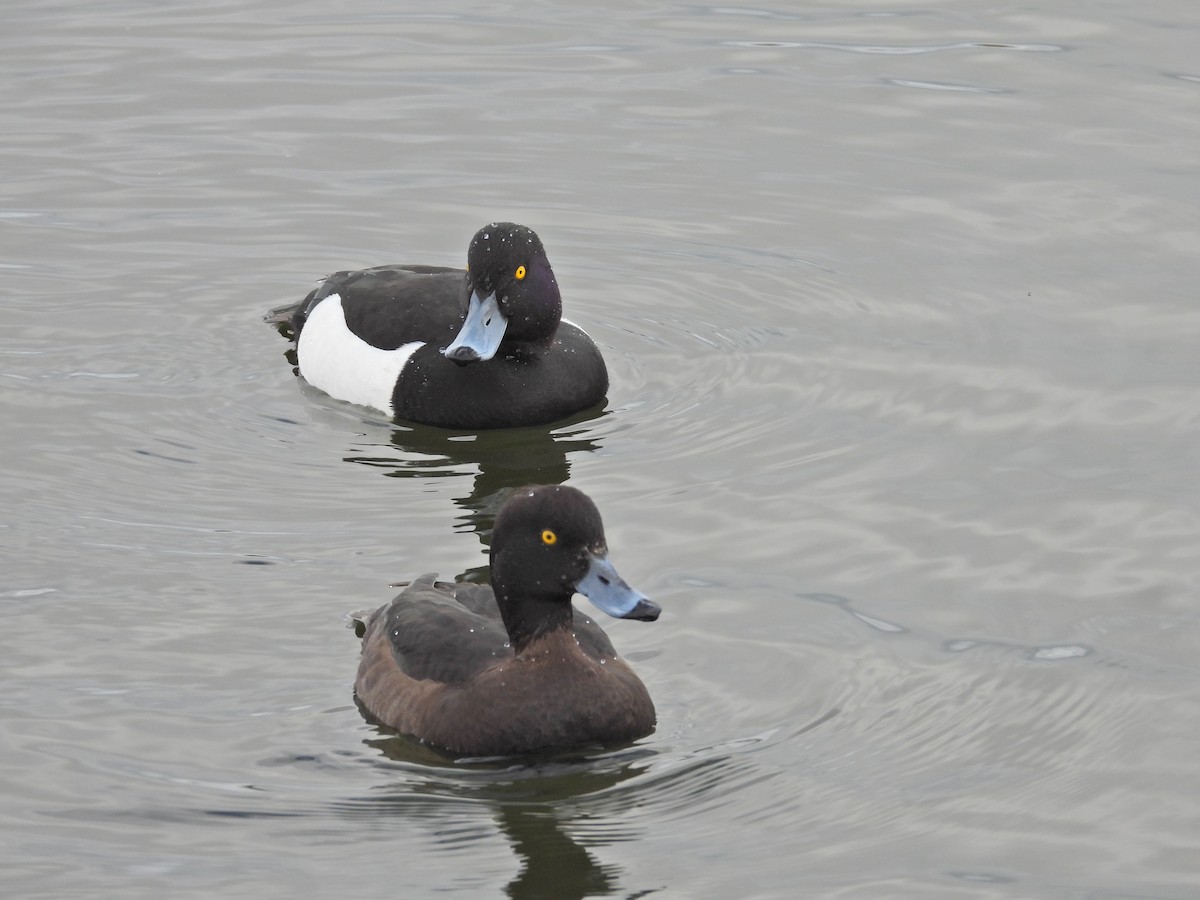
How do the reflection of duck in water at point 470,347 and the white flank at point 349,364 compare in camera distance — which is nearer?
the reflection of duck in water at point 470,347

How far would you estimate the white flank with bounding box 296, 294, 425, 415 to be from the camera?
11555 mm

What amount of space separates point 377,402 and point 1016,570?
3.82m

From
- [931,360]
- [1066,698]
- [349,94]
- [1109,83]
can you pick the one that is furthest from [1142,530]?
[349,94]

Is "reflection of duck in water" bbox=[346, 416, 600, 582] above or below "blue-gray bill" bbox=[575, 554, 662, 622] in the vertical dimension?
below

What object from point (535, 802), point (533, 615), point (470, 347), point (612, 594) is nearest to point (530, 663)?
point (533, 615)

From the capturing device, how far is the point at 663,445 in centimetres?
1076

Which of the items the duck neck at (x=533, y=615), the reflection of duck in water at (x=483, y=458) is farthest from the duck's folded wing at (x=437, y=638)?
the reflection of duck in water at (x=483, y=458)

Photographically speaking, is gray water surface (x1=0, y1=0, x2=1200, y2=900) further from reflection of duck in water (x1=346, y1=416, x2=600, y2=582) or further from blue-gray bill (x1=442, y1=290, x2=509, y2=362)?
blue-gray bill (x1=442, y1=290, x2=509, y2=362)

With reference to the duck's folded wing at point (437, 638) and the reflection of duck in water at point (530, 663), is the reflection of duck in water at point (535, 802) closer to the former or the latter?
the reflection of duck in water at point (530, 663)

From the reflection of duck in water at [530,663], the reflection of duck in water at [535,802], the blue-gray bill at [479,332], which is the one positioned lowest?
the reflection of duck in water at [535,802]

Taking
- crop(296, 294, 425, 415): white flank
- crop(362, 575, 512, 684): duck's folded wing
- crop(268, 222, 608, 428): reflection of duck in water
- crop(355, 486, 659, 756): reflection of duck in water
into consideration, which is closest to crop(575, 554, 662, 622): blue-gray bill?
crop(355, 486, 659, 756): reflection of duck in water

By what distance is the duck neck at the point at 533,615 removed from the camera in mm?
7883

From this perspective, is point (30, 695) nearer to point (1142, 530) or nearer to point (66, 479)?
point (66, 479)

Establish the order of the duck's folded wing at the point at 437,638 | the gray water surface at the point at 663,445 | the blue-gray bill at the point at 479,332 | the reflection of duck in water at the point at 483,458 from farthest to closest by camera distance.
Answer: the blue-gray bill at the point at 479,332 → the reflection of duck in water at the point at 483,458 → the duck's folded wing at the point at 437,638 → the gray water surface at the point at 663,445
